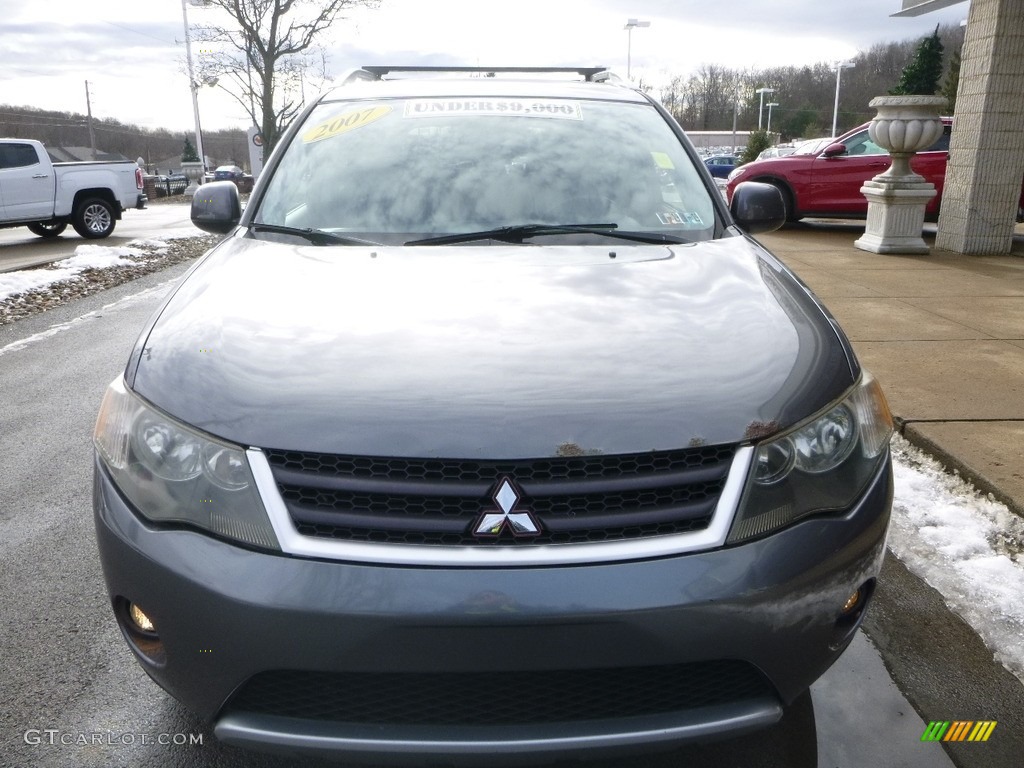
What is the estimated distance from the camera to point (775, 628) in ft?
5.66

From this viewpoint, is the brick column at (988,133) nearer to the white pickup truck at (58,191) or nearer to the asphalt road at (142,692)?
the asphalt road at (142,692)

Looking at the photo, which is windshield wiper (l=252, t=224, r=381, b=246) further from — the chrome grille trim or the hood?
the chrome grille trim

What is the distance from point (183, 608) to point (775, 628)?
1128mm

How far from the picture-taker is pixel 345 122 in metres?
3.31

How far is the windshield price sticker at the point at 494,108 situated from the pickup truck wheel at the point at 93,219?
15.5 metres

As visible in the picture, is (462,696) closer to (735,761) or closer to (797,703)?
(735,761)

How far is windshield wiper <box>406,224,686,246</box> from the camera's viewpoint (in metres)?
2.74

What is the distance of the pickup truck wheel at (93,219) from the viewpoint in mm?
16719

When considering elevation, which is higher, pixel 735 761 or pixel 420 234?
pixel 420 234

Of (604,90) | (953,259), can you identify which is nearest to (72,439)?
(604,90)

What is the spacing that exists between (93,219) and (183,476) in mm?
17027
